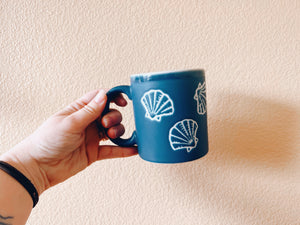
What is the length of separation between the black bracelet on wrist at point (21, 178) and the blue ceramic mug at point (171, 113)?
24 centimetres

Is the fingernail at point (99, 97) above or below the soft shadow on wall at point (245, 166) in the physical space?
above

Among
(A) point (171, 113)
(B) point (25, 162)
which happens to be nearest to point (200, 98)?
(A) point (171, 113)

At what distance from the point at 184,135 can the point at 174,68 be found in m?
0.20

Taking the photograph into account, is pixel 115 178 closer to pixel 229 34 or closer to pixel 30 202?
pixel 30 202

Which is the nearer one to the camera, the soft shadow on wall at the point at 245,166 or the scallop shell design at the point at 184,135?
the scallop shell design at the point at 184,135

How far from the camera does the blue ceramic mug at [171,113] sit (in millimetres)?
389

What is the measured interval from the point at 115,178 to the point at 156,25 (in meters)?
0.38

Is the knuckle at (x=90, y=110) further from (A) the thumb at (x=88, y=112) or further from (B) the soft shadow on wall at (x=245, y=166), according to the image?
(B) the soft shadow on wall at (x=245, y=166)

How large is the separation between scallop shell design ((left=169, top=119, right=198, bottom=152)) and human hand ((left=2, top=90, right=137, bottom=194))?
0.45 ft

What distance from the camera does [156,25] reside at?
531 mm

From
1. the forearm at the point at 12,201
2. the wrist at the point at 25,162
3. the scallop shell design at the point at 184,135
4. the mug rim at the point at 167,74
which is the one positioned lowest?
the forearm at the point at 12,201

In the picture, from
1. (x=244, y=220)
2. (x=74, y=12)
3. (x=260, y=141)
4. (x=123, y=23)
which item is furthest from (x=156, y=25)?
(x=244, y=220)

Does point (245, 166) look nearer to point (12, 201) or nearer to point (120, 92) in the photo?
point (120, 92)

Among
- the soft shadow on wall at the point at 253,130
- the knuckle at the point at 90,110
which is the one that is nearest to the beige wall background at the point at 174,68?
the soft shadow on wall at the point at 253,130
